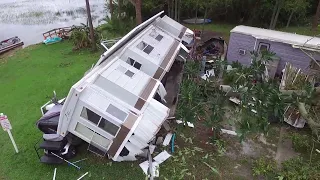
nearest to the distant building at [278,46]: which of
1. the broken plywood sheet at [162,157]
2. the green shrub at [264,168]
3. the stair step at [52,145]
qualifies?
the green shrub at [264,168]

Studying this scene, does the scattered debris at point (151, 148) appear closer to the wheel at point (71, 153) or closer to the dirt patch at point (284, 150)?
the wheel at point (71, 153)

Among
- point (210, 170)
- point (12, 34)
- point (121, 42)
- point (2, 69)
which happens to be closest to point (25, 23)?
point (12, 34)

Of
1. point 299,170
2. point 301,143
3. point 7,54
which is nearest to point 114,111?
point 299,170

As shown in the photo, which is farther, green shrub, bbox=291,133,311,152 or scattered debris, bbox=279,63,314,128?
scattered debris, bbox=279,63,314,128

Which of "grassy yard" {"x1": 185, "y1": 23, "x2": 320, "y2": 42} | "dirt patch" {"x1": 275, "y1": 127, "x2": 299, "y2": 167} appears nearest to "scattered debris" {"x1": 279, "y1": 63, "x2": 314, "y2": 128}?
"dirt patch" {"x1": 275, "y1": 127, "x2": 299, "y2": 167}

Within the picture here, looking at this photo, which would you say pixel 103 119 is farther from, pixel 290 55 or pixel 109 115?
pixel 290 55

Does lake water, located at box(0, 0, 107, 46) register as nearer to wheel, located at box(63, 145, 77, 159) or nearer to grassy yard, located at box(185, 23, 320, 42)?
grassy yard, located at box(185, 23, 320, 42)
